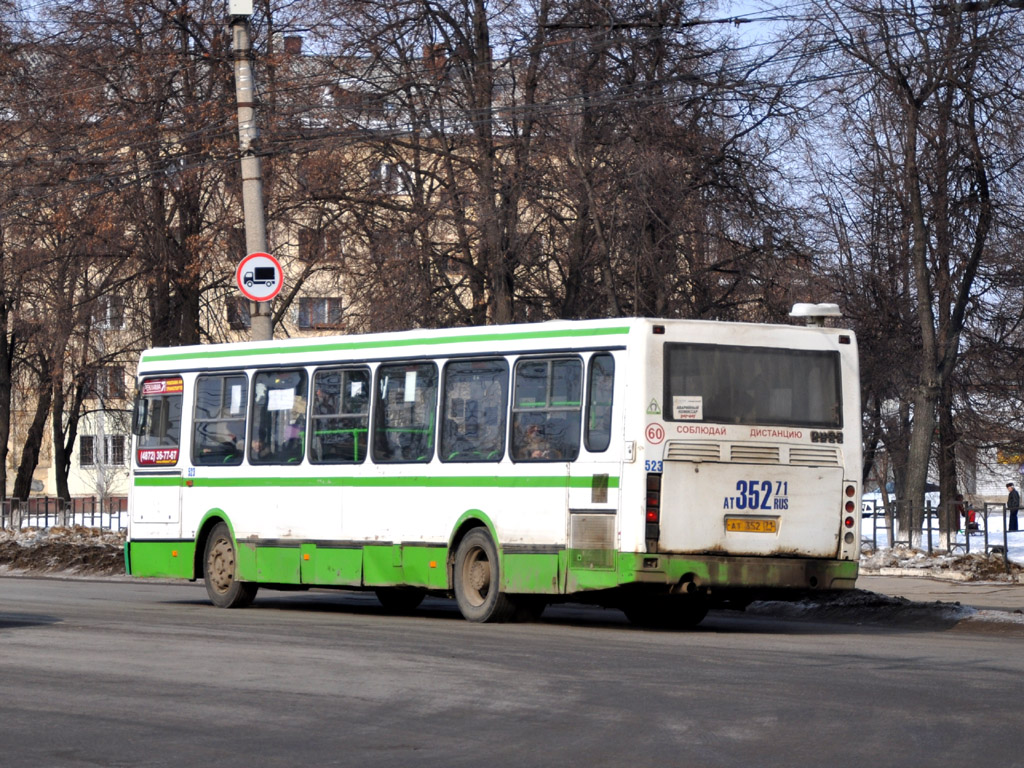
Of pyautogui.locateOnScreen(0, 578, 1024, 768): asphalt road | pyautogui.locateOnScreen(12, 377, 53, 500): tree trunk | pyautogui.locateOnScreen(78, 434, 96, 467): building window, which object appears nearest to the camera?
pyautogui.locateOnScreen(0, 578, 1024, 768): asphalt road

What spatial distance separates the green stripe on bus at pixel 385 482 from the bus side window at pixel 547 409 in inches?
8.4

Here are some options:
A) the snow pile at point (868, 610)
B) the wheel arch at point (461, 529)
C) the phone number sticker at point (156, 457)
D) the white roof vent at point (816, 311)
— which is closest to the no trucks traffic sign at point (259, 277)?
the phone number sticker at point (156, 457)

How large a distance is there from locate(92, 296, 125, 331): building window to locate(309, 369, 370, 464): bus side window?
16.3 meters

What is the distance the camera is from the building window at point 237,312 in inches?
1401

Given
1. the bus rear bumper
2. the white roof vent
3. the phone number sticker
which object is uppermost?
the white roof vent

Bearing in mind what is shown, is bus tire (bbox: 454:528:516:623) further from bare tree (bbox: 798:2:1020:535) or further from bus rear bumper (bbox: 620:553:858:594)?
bare tree (bbox: 798:2:1020:535)

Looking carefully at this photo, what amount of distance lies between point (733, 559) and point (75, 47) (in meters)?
20.8

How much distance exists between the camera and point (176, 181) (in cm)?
3219

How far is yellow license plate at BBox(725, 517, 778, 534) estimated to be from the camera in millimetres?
15961

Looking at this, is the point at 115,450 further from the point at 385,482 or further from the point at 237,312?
the point at 385,482

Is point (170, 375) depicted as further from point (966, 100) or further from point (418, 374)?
point (966, 100)

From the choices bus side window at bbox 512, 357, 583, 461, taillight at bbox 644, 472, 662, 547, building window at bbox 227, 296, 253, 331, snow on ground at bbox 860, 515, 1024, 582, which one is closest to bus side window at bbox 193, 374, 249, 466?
bus side window at bbox 512, 357, 583, 461

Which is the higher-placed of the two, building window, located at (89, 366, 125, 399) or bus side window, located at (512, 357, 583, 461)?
building window, located at (89, 366, 125, 399)

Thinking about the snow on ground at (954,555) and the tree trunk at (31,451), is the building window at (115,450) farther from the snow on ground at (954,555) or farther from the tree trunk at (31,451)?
the snow on ground at (954,555)
